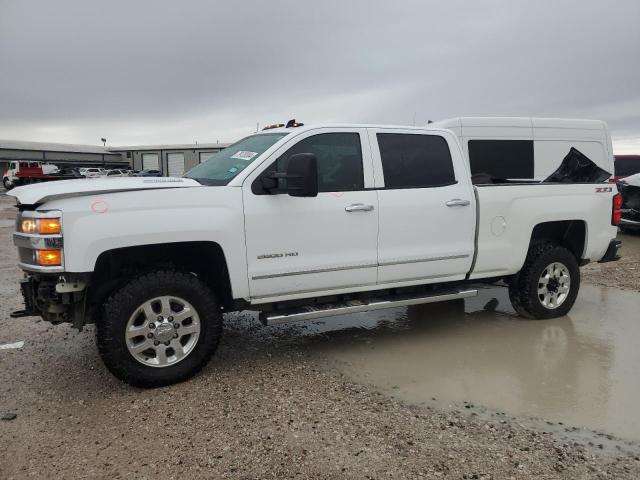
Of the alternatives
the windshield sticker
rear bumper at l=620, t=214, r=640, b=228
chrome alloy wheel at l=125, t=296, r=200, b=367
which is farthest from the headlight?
rear bumper at l=620, t=214, r=640, b=228

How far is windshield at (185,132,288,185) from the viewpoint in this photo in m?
4.52

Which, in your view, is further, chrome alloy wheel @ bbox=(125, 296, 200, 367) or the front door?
the front door

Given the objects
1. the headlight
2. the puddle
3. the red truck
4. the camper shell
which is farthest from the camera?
the red truck

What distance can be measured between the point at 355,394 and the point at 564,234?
3490 mm

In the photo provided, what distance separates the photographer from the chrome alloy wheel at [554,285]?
5902 mm

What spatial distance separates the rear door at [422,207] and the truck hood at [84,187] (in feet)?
5.69

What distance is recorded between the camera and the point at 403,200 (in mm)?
4895

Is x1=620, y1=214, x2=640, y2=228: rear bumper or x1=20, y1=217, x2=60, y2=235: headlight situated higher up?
x1=20, y1=217, x2=60, y2=235: headlight

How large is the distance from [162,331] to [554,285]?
14.0 ft

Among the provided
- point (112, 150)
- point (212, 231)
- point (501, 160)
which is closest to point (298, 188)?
point (212, 231)

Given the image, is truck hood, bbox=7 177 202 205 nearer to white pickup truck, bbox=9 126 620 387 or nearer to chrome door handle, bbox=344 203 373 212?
white pickup truck, bbox=9 126 620 387

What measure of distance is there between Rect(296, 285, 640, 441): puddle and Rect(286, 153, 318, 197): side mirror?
156 centimetres

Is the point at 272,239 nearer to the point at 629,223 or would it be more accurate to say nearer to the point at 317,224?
the point at 317,224

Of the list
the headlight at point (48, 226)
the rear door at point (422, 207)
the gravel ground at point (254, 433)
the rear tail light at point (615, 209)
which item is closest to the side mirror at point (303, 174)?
the rear door at point (422, 207)
